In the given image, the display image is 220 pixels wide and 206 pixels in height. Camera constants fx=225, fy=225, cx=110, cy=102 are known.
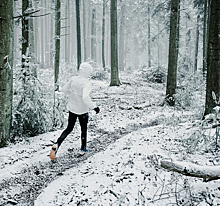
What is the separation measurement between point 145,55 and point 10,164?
56984 millimetres

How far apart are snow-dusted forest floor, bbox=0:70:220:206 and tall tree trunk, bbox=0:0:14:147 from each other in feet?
1.84

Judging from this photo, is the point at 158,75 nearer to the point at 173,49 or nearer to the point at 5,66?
the point at 173,49

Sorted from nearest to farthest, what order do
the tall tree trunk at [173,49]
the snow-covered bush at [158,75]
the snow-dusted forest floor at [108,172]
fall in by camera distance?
the snow-dusted forest floor at [108,172], the tall tree trunk at [173,49], the snow-covered bush at [158,75]

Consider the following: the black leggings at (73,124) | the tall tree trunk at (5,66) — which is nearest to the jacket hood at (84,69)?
the black leggings at (73,124)

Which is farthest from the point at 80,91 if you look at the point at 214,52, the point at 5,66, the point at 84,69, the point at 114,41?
the point at 114,41

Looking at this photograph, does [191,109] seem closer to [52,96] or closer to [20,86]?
[52,96]

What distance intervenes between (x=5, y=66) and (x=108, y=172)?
332 centimetres

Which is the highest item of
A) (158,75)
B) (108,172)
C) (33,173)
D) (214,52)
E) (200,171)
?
(214,52)

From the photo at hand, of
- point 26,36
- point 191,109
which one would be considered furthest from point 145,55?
point 26,36

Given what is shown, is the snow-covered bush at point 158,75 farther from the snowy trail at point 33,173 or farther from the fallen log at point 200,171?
the fallen log at point 200,171

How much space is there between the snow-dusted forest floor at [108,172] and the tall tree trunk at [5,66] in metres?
0.56

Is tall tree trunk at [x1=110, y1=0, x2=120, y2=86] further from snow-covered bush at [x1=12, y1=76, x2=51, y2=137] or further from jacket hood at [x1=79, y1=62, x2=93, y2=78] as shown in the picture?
jacket hood at [x1=79, y1=62, x2=93, y2=78]

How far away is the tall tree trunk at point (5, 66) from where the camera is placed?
5.00 metres

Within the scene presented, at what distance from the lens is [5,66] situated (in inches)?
201
